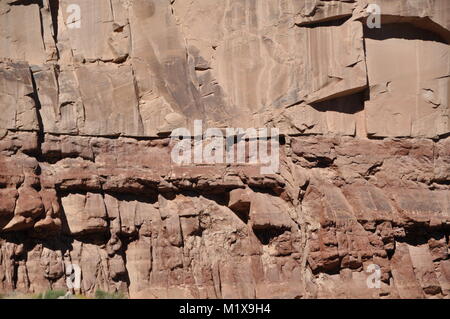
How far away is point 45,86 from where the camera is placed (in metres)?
19.9

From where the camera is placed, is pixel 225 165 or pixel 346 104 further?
pixel 346 104

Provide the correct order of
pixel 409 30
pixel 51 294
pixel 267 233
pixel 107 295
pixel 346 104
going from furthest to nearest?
1. pixel 409 30
2. pixel 346 104
3. pixel 267 233
4. pixel 107 295
5. pixel 51 294

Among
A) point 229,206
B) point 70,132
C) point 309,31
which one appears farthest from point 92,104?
point 309,31

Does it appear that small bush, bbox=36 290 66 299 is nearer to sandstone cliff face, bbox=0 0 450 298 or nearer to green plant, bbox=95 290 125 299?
green plant, bbox=95 290 125 299

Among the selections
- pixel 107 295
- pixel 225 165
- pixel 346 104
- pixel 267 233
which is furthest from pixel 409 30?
pixel 107 295

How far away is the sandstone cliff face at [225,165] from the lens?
63.7 ft

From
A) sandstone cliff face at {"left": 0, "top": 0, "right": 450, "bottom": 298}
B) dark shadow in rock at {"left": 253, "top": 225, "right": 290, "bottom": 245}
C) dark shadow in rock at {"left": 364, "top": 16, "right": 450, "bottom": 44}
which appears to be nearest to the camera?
sandstone cliff face at {"left": 0, "top": 0, "right": 450, "bottom": 298}

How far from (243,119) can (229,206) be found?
1.83m

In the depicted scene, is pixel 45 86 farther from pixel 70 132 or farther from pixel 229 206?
pixel 229 206

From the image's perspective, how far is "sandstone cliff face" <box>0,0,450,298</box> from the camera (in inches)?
765

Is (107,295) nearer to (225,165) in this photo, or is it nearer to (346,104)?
(225,165)

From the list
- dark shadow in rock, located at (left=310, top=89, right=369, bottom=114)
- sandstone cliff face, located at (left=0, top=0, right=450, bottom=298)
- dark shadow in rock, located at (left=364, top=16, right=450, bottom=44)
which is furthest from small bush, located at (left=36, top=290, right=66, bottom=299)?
dark shadow in rock, located at (left=364, top=16, right=450, bottom=44)

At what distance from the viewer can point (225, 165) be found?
20.8 metres

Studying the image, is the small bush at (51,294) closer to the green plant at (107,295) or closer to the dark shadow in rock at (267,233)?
the green plant at (107,295)
